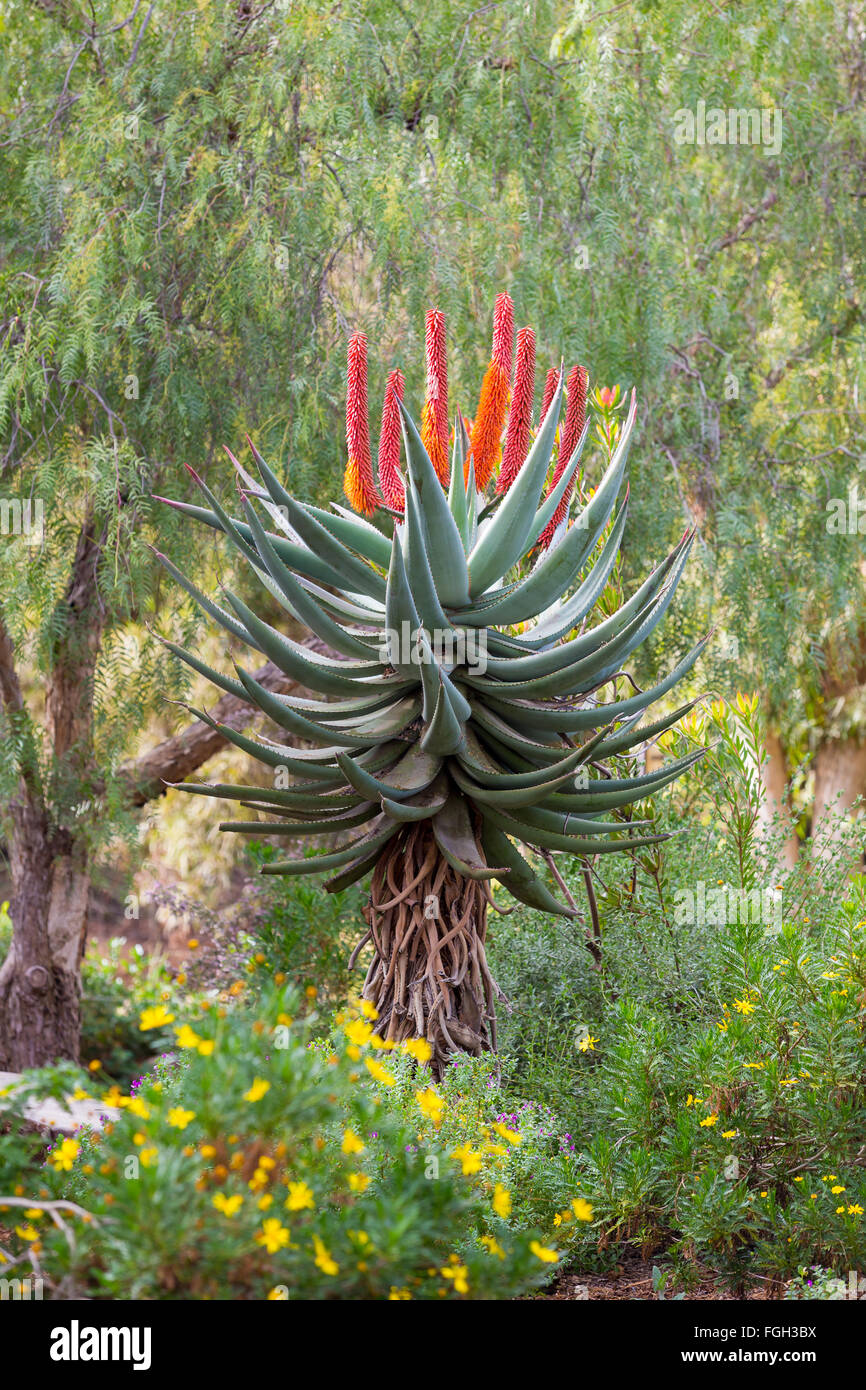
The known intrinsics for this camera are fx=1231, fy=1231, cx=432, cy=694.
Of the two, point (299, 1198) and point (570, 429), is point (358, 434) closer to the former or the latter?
point (570, 429)

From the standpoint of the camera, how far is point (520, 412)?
3203 millimetres

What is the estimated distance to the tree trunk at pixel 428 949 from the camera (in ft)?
10.1

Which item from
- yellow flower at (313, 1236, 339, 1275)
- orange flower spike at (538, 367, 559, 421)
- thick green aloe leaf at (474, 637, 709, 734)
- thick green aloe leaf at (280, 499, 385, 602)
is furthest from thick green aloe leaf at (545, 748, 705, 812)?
yellow flower at (313, 1236, 339, 1275)

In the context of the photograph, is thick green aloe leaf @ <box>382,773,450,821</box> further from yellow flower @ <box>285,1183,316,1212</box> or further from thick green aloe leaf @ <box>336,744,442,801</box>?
yellow flower @ <box>285,1183,316,1212</box>

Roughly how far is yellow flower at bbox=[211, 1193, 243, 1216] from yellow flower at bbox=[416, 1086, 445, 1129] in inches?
29.3

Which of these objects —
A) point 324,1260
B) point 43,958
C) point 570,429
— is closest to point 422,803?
point 570,429

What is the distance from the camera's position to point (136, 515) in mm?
5379

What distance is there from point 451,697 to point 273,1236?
Answer: 1.36 meters

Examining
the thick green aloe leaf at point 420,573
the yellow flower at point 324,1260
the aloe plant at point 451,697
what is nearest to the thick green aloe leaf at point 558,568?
the aloe plant at point 451,697

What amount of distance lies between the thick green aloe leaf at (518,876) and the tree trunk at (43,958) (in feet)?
13.1

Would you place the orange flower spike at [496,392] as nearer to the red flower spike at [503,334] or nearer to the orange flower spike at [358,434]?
the red flower spike at [503,334]

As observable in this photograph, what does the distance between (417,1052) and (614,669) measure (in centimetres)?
120
